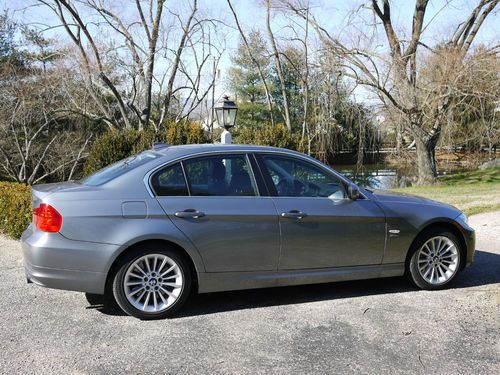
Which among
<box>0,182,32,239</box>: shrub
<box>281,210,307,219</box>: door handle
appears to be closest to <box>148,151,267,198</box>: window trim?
<box>281,210,307,219</box>: door handle

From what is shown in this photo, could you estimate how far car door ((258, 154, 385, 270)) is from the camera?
15.1 feet

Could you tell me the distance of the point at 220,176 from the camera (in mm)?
4590

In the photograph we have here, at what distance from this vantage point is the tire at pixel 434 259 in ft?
16.6

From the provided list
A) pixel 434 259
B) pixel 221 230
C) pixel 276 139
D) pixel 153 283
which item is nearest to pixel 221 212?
pixel 221 230

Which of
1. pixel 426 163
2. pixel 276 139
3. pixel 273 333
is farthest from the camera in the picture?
pixel 426 163

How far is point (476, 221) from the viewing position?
30.3 feet

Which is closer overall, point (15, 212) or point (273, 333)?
point (273, 333)

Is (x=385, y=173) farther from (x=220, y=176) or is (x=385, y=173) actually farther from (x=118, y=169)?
(x=118, y=169)

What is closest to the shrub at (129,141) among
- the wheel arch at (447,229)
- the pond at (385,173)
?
the wheel arch at (447,229)

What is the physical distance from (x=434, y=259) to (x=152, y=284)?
9.41ft

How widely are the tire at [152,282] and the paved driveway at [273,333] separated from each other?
0.12 m

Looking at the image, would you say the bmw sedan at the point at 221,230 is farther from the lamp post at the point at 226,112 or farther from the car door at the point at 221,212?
the lamp post at the point at 226,112

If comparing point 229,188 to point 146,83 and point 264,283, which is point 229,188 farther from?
point 146,83

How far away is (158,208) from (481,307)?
311cm
